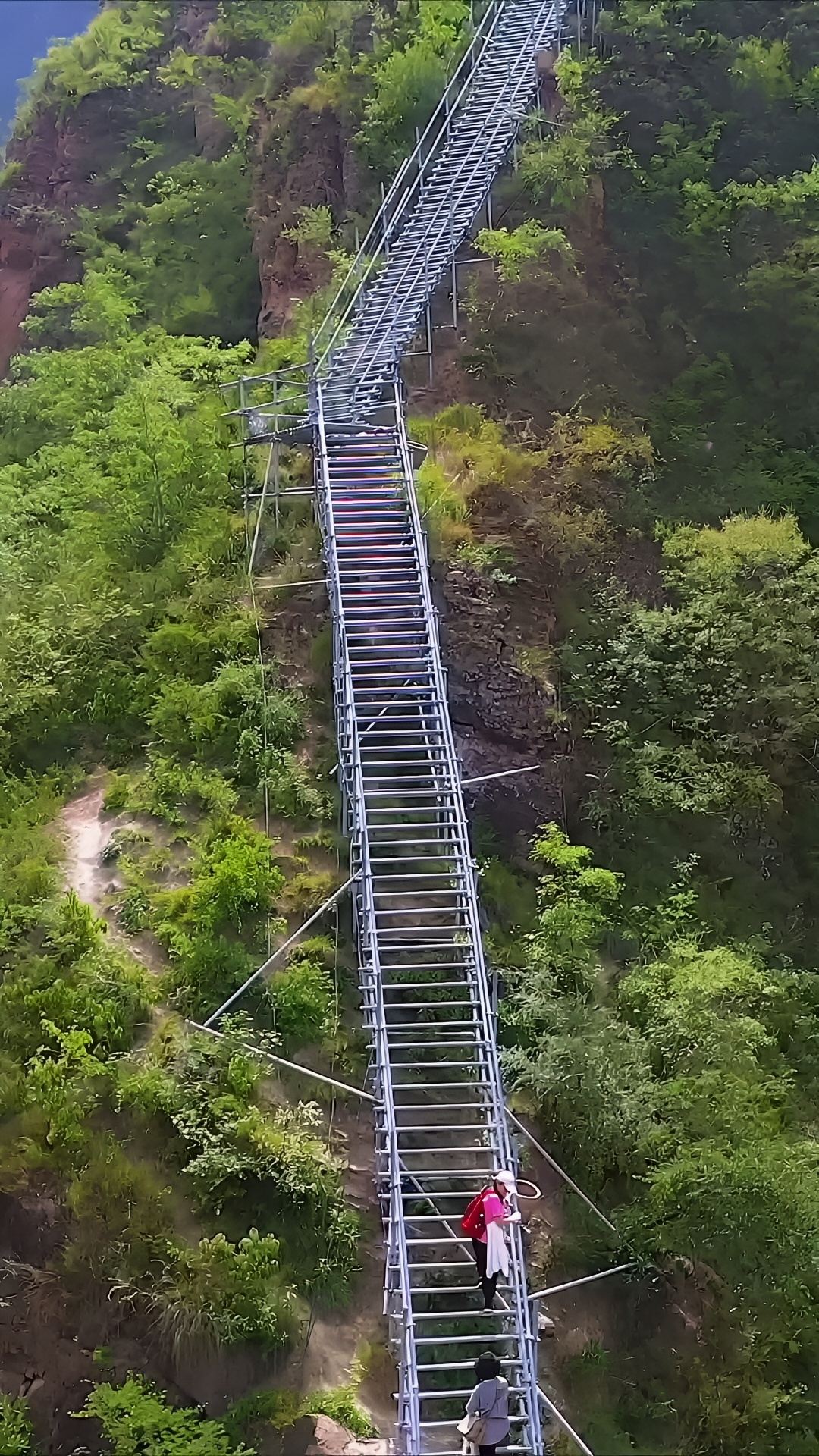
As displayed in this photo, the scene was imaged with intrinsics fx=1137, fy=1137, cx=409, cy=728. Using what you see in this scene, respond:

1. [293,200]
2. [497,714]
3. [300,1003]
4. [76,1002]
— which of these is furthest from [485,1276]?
[293,200]

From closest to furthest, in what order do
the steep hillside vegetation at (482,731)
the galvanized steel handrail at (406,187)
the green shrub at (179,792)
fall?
the steep hillside vegetation at (482,731)
the green shrub at (179,792)
the galvanized steel handrail at (406,187)

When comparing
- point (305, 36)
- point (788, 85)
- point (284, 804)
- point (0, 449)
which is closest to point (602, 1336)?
point (284, 804)

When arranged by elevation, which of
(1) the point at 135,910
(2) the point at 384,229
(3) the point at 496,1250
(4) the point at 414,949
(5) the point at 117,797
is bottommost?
(3) the point at 496,1250

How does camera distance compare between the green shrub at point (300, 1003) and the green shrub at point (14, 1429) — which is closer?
the green shrub at point (14, 1429)

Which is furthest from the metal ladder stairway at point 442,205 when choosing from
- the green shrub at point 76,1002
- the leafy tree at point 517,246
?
the green shrub at point 76,1002

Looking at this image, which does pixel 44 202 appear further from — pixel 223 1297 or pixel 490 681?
pixel 223 1297

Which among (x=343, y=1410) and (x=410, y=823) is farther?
(x=410, y=823)

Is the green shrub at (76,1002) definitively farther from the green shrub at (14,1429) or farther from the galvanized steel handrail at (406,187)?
the galvanized steel handrail at (406,187)
